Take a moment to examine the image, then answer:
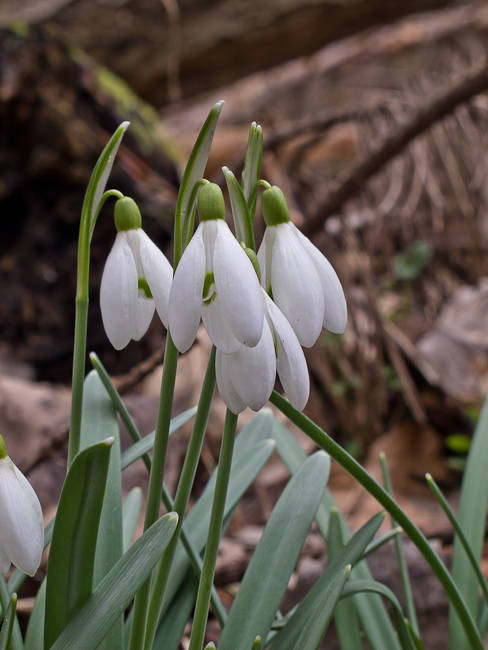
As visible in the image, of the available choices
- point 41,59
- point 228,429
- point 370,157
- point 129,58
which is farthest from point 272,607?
point 129,58

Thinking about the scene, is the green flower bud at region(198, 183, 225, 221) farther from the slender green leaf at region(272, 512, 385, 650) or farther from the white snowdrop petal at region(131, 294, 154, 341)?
the slender green leaf at region(272, 512, 385, 650)

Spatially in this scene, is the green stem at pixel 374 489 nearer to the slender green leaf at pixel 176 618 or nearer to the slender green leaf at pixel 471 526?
the slender green leaf at pixel 471 526

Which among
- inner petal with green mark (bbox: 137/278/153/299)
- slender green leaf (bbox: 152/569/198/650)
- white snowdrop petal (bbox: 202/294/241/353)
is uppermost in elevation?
inner petal with green mark (bbox: 137/278/153/299)

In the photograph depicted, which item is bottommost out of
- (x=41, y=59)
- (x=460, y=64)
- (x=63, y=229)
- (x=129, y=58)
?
(x=63, y=229)

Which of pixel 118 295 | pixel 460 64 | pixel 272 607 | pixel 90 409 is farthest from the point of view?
pixel 460 64

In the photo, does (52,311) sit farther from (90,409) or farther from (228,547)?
(90,409)

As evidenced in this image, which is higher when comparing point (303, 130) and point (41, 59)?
point (41, 59)

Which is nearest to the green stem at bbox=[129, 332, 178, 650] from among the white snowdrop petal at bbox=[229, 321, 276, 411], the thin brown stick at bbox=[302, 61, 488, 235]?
the white snowdrop petal at bbox=[229, 321, 276, 411]

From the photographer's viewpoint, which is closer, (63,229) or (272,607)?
(272,607)
